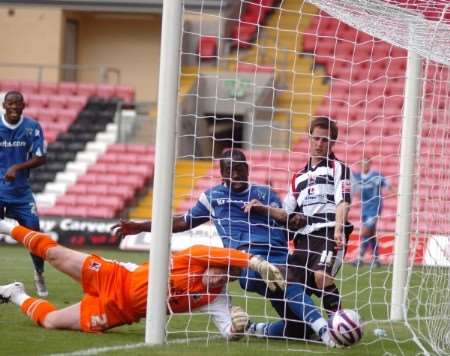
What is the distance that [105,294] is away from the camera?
8.11 m

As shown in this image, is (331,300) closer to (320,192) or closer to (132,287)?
(320,192)

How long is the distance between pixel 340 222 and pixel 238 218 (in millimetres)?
A: 916

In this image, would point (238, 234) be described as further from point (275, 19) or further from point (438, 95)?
point (275, 19)

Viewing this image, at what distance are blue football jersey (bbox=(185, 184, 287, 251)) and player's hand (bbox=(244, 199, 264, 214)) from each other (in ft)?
0.51

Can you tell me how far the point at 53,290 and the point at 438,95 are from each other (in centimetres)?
463

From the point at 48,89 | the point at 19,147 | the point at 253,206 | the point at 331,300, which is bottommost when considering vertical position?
the point at 331,300

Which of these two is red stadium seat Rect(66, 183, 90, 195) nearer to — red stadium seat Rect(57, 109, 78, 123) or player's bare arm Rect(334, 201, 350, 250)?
red stadium seat Rect(57, 109, 78, 123)

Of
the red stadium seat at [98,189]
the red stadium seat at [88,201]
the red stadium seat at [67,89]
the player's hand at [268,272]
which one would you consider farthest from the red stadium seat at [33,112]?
the player's hand at [268,272]

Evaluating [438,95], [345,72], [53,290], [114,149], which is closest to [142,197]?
[114,149]

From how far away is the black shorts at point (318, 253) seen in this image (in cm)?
849

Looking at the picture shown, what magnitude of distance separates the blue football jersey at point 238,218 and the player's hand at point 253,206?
0.51 ft

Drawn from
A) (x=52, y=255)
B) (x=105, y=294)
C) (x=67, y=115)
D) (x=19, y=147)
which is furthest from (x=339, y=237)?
(x=67, y=115)

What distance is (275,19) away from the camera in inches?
1075

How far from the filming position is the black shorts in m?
8.49
